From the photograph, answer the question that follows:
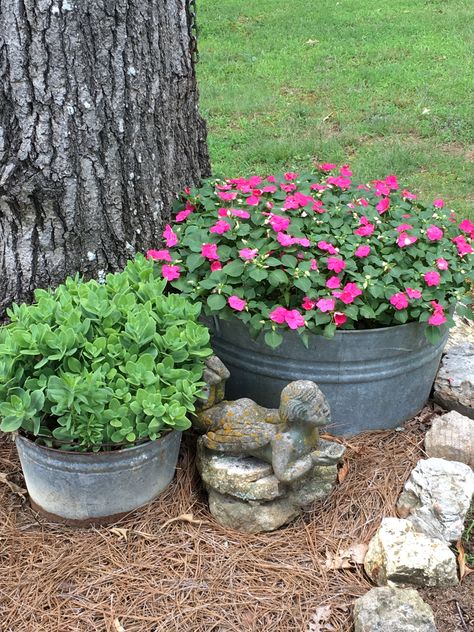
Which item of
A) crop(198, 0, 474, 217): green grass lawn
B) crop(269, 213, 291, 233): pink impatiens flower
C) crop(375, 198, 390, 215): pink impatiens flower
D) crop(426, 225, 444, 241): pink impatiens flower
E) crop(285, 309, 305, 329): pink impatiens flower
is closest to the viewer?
crop(285, 309, 305, 329): pink impatiens flower

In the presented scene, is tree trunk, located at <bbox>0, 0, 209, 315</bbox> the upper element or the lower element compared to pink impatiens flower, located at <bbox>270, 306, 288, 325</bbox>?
upper

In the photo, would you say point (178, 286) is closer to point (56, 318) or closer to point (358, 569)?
point (56, 318)

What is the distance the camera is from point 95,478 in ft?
7.47

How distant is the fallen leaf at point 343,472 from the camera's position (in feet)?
8.79

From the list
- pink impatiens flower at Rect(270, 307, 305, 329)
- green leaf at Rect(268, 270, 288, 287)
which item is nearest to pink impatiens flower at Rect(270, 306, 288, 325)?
pink impatiens flower at Rect(270, 307, 305, 329)

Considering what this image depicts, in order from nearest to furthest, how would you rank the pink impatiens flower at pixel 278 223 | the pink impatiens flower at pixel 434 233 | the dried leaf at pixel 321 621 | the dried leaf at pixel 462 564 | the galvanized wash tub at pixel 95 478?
1. the dried leaf at pixel 321 621
2. the galvanized wash tub at pixel 95 478
3. the dried leaf at pixel 462 564
4. the pink impatiens flower at pixel 278 223
5. the pink impatiens flower at pixel 434 233

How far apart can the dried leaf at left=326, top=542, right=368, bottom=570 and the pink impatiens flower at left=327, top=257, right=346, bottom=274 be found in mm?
923

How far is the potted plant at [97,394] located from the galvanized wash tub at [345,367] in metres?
0.33

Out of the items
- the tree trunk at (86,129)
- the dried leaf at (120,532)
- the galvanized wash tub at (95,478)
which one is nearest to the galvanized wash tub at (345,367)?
the galvanized wash tub at (95,478)

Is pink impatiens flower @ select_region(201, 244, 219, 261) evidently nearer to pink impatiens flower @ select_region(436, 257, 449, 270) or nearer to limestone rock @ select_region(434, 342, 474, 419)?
pink impatiens flower @ select_region(436, 257, 449, 270)

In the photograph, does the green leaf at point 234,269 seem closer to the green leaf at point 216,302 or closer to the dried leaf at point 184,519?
the green leaf at point 216,302

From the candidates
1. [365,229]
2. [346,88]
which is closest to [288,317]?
[365,229]

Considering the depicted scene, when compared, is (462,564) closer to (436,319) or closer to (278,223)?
(436,319)

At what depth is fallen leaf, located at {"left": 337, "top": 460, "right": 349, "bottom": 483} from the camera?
2679mm
